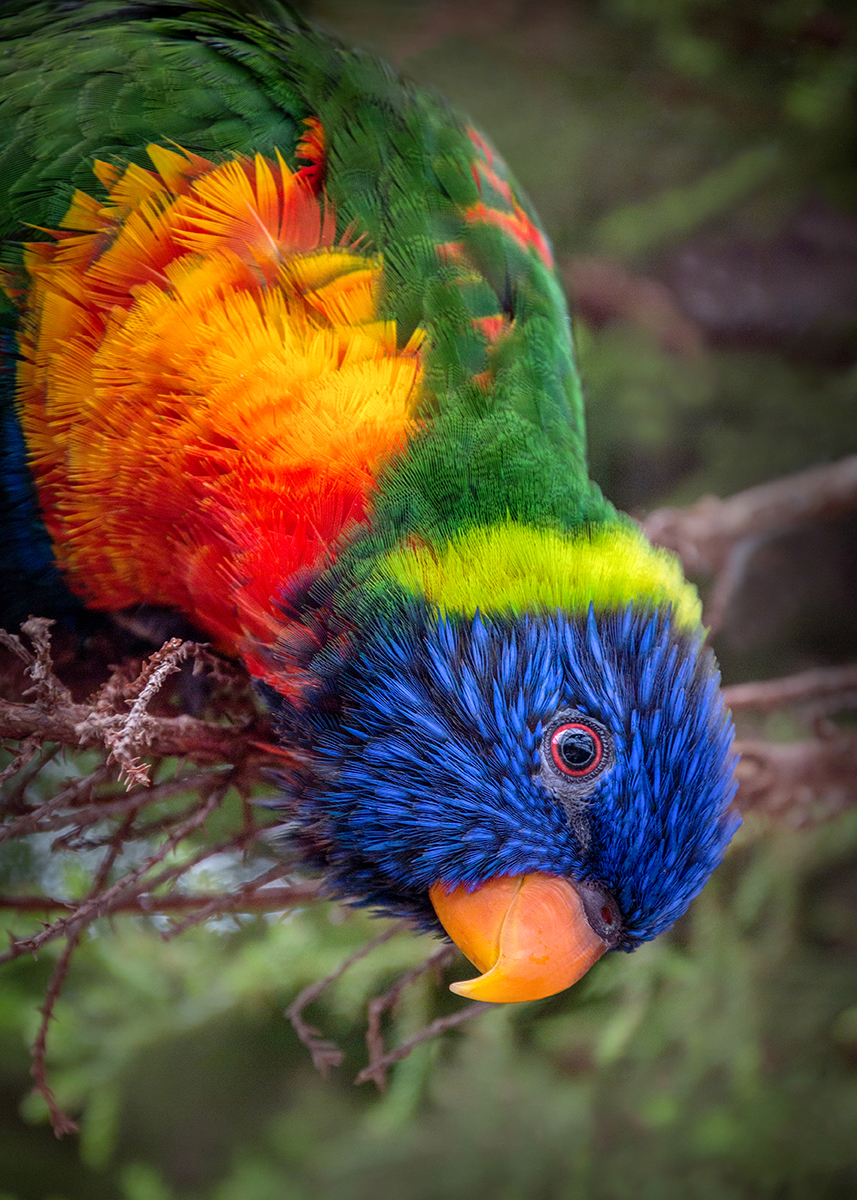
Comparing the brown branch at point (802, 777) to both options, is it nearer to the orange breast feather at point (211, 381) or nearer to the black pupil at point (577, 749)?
the black pupil at point (577, 749)

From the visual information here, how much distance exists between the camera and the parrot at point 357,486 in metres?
0.70

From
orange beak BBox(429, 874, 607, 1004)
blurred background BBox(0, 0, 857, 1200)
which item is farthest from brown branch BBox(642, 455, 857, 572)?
orange beak BBox(429, 874, 607, 1004)

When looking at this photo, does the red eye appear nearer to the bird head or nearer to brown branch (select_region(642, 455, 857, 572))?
the bird head

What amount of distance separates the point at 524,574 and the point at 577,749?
0.51ft

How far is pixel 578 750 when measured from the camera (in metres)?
0.69

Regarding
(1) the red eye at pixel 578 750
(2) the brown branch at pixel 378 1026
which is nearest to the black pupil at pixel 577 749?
(1) the red eye at pixel 578 750

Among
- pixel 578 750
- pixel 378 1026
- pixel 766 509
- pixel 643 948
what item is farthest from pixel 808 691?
pixel 378 1026

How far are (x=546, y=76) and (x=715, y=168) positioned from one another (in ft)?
0.83

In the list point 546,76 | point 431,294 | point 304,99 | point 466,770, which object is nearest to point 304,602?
point 466,770

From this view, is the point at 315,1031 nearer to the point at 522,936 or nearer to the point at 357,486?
the point at 522,936

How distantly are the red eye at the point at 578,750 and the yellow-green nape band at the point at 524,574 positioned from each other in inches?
4.0

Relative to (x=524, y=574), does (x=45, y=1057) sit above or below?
below

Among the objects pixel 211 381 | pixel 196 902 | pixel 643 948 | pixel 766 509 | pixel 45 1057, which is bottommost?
pixel 643 948

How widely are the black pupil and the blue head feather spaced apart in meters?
0.02
